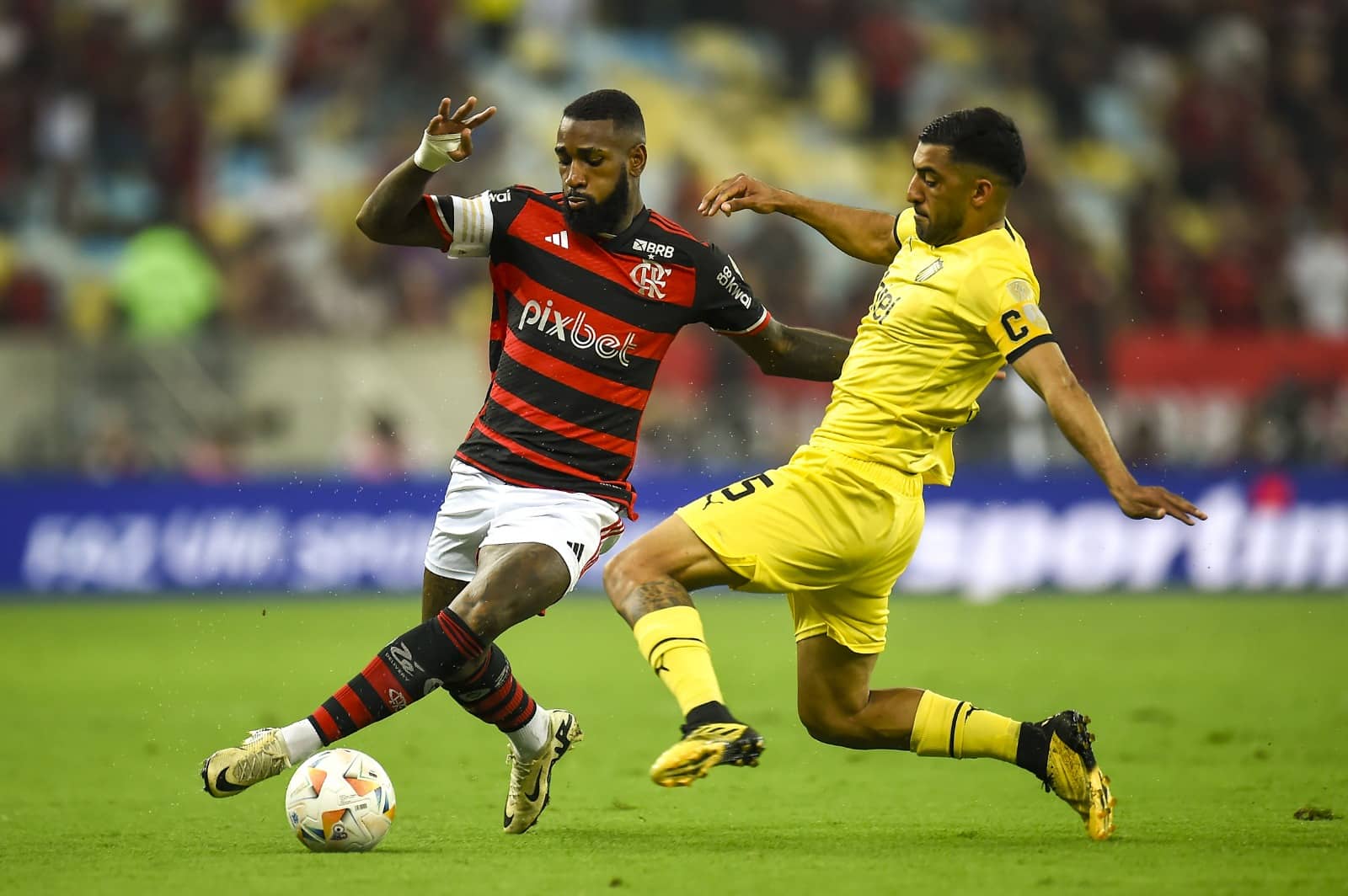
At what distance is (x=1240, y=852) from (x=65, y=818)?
418 centimetres

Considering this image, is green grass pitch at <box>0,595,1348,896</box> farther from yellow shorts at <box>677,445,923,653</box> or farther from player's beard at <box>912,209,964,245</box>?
player's beard at <box>912,209,964,245</box>

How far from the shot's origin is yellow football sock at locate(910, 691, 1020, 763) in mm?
6133

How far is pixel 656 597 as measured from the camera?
559 cm

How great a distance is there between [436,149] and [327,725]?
195 cm

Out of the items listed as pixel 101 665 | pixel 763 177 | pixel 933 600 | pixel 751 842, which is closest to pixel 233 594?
pixel 101 665

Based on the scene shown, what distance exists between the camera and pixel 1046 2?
22.2m

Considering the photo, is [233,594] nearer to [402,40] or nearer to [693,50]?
[402,40]

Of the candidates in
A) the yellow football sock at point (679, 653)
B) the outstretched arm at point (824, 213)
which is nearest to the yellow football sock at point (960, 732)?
the yellow football sock at point (679, 653)

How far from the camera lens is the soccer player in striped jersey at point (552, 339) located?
6047mm

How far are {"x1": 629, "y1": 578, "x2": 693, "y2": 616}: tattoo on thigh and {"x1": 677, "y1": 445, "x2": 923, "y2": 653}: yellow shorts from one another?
0.64 feet

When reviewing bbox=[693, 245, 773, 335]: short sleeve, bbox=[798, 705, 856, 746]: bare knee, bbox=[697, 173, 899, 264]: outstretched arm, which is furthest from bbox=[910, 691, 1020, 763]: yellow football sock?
bbox=[697, 173, 899, 264]: outstretched arm

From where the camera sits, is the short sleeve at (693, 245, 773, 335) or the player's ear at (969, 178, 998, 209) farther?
the short sleeve at (693, 245, 773, 335)

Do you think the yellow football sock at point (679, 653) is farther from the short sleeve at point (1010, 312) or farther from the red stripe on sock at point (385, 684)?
the short sleeve at point (1010, 312)

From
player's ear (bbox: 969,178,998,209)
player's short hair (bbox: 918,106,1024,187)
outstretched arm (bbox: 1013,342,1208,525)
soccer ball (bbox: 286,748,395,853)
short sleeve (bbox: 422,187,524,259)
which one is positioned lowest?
soccer ball (bbox: 286,748,395,853)
